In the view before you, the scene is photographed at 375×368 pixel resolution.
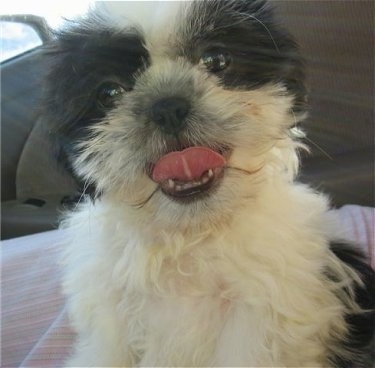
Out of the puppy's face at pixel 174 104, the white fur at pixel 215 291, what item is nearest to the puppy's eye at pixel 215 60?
the puppy's face at pixel 174 104

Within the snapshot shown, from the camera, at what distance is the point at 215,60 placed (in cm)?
110

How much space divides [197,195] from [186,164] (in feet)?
0.22

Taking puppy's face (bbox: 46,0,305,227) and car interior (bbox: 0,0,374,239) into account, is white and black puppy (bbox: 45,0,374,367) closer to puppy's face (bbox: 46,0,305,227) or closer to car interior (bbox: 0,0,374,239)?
puppy's face (bbox: 46,0,305,227)

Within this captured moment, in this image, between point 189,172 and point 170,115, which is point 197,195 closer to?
point 189,172

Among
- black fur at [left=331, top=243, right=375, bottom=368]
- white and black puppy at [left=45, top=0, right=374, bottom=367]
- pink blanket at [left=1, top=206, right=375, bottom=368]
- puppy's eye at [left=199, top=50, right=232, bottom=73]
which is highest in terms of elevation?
puppy's eye at [left=199, top=50, right=232, bottom=73]

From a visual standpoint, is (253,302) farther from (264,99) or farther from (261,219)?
(264,99)

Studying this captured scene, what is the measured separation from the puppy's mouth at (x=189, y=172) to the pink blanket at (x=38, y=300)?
0.51 metres

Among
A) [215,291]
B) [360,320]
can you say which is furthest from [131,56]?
[360,320]

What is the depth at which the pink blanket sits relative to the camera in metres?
1.40

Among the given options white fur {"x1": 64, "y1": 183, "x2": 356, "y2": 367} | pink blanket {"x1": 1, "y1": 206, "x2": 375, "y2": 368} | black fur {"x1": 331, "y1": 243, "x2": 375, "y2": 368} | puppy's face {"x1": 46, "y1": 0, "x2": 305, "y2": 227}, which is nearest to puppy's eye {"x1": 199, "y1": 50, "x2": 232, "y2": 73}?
puppy's face {"x1": 46, "y1": 0, "x2": 305, "y2": 227}

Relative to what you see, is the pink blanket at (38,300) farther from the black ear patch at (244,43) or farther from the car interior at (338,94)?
the black ear patch at (244,43)

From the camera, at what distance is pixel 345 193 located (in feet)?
6.14

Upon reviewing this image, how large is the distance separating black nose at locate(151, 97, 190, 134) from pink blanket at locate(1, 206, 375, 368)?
60 centimetres

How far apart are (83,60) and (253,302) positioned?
1.80ft
